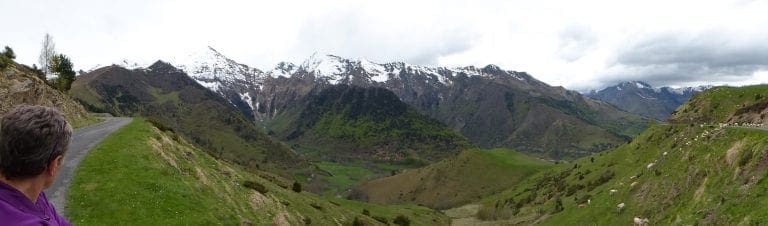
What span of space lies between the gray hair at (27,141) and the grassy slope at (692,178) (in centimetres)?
3786

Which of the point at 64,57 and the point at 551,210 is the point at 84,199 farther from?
the point at 64,57

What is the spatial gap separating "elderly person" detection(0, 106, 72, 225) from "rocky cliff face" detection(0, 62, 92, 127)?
76.2 meters

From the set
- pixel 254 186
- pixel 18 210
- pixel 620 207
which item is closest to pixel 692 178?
pixel 620 207

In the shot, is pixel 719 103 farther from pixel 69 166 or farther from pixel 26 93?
pixel 26 93

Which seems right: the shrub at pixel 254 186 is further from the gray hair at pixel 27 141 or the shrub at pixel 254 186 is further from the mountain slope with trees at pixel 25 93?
the gray hair at pixel 27 141

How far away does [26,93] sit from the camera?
79.9m

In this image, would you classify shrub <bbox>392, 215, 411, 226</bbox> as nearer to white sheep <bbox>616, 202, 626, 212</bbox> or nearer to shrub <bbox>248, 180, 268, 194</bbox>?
white sheep <bbox>616, 202, 626, 212</bbox>

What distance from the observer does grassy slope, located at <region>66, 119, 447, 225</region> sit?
113 ft

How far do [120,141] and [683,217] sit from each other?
2102 inches

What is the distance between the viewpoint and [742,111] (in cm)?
8088

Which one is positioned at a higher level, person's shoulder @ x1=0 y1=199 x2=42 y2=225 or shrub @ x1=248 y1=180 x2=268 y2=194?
person's shoulder @ x1=0 y1=199 x2=42 y2=225

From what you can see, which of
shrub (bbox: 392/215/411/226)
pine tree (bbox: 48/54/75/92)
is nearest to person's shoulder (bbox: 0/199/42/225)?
shrub (bbox: 392/215/411/226)

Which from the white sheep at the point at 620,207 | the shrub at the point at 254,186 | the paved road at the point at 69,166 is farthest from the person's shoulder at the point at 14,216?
the white sheep at the point at 620,207

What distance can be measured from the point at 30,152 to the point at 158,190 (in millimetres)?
36244
